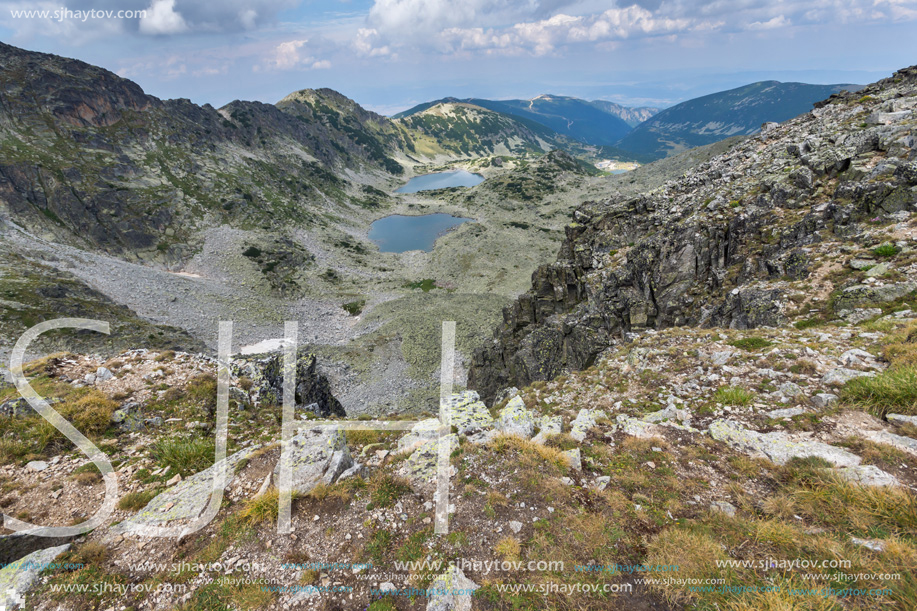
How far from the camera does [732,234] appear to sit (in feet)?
76.0

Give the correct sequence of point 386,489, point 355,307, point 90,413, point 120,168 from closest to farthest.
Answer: point 386,489, point 90,413, point 355,307, point 120,168

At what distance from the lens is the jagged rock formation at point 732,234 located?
18578 mm

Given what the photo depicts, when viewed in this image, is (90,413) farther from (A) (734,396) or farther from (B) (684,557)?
(A) (734,396)

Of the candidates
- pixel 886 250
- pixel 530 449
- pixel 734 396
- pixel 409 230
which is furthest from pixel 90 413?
pixel 409 230

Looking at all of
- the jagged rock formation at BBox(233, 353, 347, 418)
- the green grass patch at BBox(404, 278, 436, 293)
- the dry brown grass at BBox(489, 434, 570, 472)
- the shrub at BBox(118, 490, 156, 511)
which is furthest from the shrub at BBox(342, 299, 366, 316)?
the dry brown grass at BBox(489, 434, 570, 472)

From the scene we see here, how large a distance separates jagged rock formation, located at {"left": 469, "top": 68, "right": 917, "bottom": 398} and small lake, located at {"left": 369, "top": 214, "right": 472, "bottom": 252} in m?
80.6

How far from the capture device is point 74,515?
8289 millimetres

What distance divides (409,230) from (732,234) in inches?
4601

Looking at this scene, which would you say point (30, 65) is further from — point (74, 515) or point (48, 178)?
point (74, 515)

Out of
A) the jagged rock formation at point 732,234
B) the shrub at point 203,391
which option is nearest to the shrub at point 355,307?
the jagged rock formation at point 732,234

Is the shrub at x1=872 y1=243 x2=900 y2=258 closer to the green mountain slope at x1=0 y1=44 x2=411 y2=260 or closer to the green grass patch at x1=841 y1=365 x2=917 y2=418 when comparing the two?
the green grass patch at x1=841 y1=365 x2=917 y2=418

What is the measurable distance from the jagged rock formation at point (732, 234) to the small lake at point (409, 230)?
265 ft

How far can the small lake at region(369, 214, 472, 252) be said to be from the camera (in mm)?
115188

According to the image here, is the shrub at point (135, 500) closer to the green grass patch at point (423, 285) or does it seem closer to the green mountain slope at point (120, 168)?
the green grass patch at point (423, 285)
